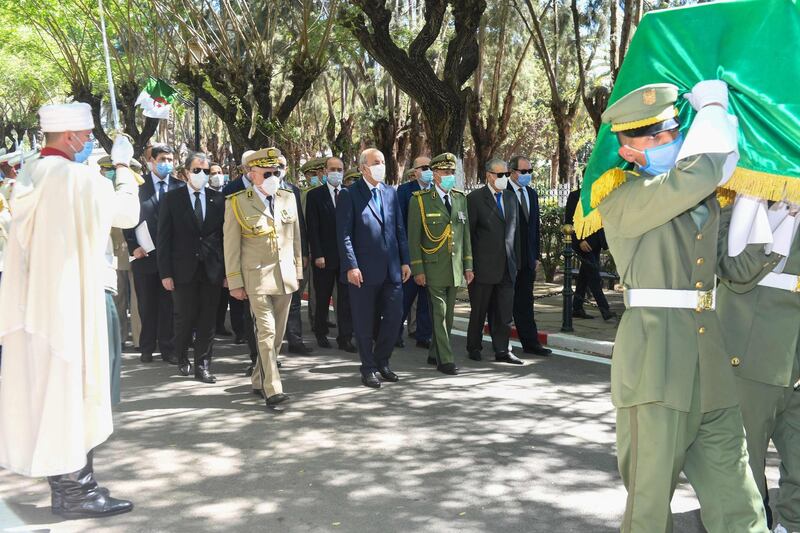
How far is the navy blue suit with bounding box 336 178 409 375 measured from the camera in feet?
26.2

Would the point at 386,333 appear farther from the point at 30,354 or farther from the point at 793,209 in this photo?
the point at 793,209

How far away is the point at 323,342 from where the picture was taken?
1016cm

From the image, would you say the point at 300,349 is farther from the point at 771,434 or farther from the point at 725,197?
the point at 725,197

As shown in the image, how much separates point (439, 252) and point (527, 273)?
129cm

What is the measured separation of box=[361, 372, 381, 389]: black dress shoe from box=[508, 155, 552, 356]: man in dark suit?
7.36ft

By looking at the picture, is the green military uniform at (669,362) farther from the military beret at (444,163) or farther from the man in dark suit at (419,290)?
the man in dark suit at (419,290)

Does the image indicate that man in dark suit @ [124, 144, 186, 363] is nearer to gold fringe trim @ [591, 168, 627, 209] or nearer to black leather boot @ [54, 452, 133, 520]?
black leather boot @ [54, 452, 133, 520]

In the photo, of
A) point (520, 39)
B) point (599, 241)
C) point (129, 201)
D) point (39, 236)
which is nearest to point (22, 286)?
point (39, 236)

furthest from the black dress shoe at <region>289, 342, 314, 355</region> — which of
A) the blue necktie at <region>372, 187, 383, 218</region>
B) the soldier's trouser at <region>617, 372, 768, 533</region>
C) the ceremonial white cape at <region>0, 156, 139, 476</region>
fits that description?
the soldier's trouser at <region>617, 372, 768, 533</region>

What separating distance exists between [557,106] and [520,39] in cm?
718

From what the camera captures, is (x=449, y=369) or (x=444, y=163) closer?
(x=449, y=369)

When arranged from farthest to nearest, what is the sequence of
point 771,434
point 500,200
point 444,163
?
point 500,200 < point 444,163 < point 771,434

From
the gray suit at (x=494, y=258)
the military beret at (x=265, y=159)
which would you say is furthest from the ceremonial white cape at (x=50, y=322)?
the gray suit at (x=494, y=258)

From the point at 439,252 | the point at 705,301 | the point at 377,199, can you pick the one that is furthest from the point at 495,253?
the point at 705,301
